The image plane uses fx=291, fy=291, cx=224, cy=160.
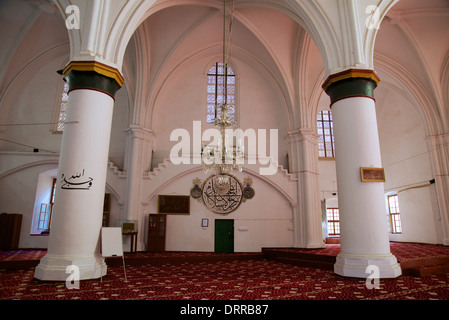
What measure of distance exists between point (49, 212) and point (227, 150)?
7588mm

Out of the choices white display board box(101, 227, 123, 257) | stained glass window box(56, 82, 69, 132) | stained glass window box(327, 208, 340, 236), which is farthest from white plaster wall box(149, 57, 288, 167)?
white display board box(101, 227, 123, 257)

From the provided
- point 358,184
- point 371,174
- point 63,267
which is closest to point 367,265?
point 358,184

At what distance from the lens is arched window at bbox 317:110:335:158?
45.7 feet

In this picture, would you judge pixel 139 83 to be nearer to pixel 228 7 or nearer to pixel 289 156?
pixel 228 7

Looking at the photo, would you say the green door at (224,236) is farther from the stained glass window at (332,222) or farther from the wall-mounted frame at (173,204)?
the stained glass window at (332,222)

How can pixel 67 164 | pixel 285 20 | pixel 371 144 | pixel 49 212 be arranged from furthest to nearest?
pixel 49 212 < pixel 285 20 < pixel 371 144 < pixel 67 164

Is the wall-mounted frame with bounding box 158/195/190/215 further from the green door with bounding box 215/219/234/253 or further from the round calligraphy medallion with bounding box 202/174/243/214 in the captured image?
the green door with bounding box 215/219/234/253

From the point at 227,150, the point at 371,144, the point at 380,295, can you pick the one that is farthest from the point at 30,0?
the point at 380,295

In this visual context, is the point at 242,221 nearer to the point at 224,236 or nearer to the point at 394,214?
the point at 224,236

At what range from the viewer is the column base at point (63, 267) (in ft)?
13.8

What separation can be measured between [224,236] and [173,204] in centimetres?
202

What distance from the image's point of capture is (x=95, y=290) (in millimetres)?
3846

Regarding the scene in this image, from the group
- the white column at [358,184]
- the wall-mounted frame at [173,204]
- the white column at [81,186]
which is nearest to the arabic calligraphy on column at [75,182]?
the white column at [81,186]

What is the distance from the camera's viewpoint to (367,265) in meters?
4.60
